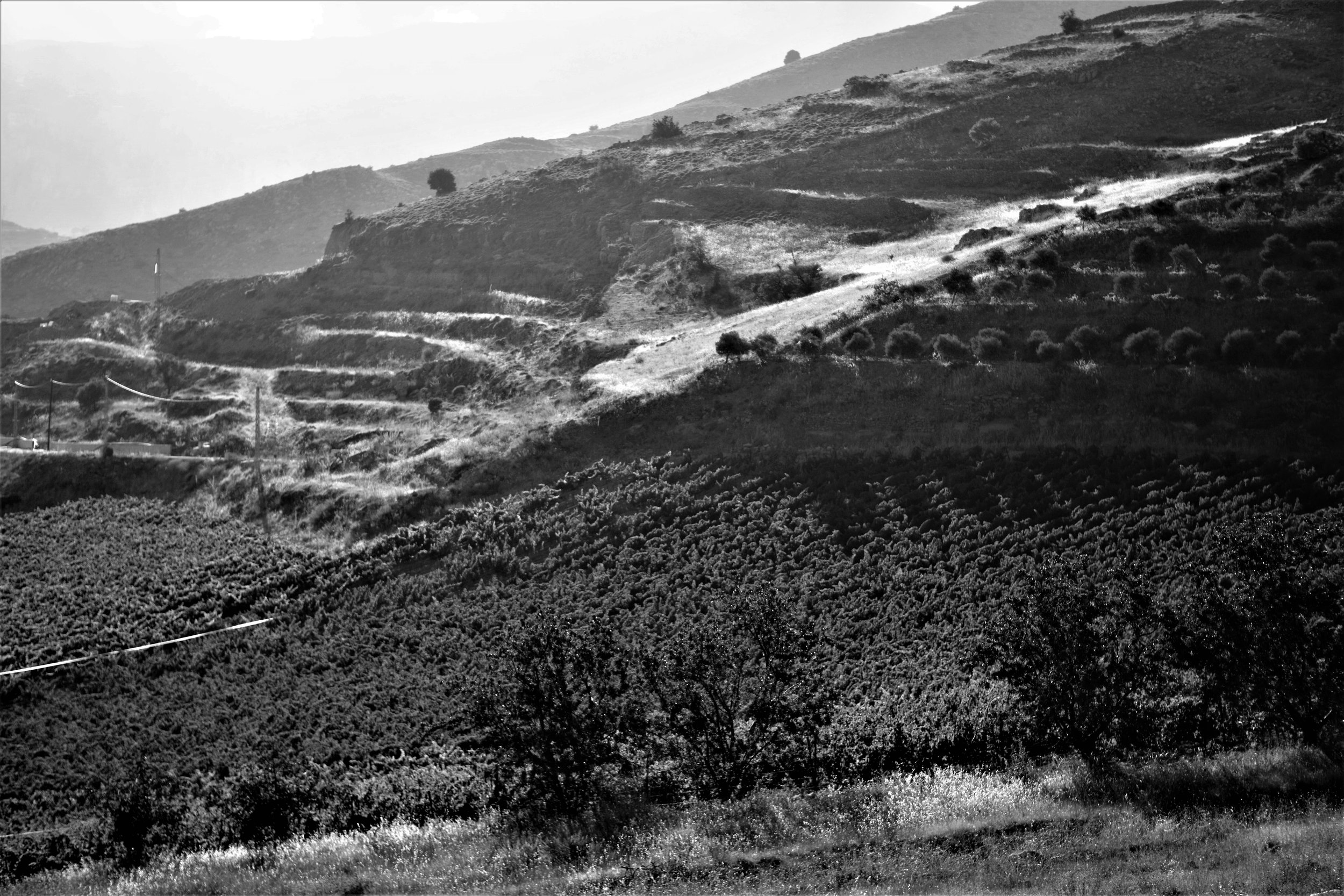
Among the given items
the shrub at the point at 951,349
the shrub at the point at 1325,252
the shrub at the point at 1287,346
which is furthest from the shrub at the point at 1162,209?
the shrub at the point at 951,349

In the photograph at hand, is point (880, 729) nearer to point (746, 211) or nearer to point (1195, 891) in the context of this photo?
point (1195, 891)

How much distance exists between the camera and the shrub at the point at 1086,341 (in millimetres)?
45375

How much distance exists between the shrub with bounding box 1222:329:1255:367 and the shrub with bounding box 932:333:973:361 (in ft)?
29.6

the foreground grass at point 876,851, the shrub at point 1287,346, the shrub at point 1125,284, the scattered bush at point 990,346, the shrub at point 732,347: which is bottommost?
the foreground grass at point 876,851

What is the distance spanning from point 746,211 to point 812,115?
19.4 meters

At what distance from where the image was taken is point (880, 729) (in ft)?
92.3

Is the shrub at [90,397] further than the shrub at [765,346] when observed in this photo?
Yes

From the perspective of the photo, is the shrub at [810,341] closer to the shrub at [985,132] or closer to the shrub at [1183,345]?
the shrub at [1183,345]

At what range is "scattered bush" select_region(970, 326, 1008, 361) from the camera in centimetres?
4659

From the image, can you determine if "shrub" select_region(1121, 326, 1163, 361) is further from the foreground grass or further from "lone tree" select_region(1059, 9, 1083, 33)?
"lone tree" select_region(1059, 9, 1083, 33)

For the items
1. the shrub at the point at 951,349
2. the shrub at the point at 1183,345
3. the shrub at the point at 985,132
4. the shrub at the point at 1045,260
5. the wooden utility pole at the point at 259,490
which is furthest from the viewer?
the shrub at the point at 985,132

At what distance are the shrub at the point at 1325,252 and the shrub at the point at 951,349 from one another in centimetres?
1477

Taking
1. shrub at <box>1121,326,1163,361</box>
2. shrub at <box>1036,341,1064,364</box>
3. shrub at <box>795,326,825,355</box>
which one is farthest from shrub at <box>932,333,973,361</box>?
shrub at <box>1121,326,1163,361</box>

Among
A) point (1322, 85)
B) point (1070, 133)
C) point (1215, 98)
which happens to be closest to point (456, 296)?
point (1070, 133)
